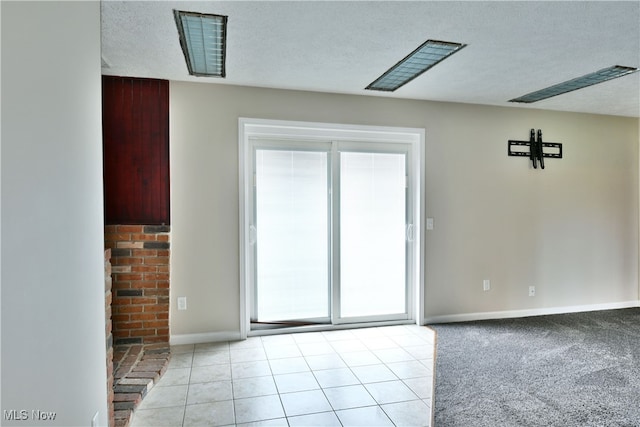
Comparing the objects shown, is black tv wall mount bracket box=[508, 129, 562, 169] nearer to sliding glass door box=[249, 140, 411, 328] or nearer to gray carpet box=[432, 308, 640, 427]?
sliding glass door box=[249, 140, 411, 328]

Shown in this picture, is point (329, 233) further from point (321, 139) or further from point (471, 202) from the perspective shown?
point (471, 202)

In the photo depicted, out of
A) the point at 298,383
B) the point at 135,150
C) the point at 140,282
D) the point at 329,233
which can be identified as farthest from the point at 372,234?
the point at 135,150

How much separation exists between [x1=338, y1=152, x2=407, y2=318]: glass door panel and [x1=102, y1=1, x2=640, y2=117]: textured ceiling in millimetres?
847

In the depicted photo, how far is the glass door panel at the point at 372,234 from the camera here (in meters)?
4.06

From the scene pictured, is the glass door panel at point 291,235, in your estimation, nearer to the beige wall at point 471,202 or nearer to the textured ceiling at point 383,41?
the beige wall at point 471,202

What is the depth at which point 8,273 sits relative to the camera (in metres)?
1.07

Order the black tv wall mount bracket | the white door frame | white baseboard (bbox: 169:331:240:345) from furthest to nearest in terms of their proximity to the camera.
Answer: the black tv wall mount bracket, the white door frame, white baseboard (bbox: 169:331:240:345)

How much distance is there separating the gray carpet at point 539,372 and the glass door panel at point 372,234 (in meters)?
0.73

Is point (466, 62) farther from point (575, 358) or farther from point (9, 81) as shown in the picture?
point (9, 81)

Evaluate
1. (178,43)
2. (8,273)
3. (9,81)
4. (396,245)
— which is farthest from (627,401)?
(178,43)

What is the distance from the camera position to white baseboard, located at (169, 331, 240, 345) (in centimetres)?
352

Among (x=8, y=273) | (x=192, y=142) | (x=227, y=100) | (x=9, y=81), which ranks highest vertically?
(x=227, y=100)

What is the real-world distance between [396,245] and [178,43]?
285 centimetres

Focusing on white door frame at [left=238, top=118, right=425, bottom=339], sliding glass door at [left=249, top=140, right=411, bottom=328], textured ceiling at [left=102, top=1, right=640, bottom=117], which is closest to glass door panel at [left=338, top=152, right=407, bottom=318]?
sliding glass door at [left=249, top=140, right=411, bottom=328]
